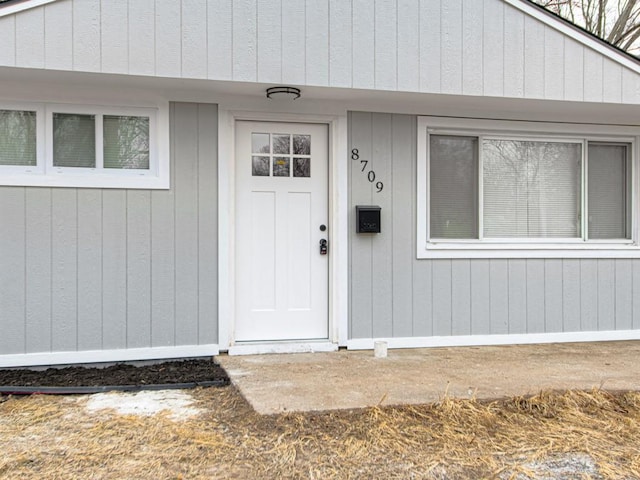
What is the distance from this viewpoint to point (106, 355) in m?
4.66

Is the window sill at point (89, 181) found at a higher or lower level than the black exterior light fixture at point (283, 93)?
lower

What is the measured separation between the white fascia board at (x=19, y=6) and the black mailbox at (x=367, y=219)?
2977 mm

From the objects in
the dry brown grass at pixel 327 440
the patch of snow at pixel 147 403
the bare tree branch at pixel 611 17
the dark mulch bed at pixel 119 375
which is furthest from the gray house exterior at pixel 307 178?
the bare tree branch at pixel 611 17

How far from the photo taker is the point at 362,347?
523 cm

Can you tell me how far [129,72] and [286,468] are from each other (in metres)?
3.11

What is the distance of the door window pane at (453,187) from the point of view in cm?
548

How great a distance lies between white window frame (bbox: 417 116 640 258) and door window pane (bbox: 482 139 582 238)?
0.07 meters

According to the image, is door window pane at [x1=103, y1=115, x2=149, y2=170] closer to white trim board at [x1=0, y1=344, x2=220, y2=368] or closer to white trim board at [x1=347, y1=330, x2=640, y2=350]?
white trim board at [x1=0, y1=344, x2=220, y2=368]

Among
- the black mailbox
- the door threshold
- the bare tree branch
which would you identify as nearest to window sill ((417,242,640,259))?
the black mailbox

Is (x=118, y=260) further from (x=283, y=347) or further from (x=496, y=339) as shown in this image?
(x=496, y=339)

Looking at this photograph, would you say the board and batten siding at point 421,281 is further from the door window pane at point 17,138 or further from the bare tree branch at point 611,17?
the bare tree branch at point 611,17

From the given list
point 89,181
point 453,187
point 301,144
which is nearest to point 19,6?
point 89,181

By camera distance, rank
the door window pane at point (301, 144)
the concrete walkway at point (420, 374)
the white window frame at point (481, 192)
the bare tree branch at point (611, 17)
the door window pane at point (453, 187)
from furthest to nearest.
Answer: the bare tree branch at point (611, 17) → the door window pane at point (453, 187) → the white window frame at point (481, 192) → the door window pane at point (301, 144) → the concrete walkway at point (420, 374)

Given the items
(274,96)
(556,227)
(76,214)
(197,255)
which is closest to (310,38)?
(274,96)
